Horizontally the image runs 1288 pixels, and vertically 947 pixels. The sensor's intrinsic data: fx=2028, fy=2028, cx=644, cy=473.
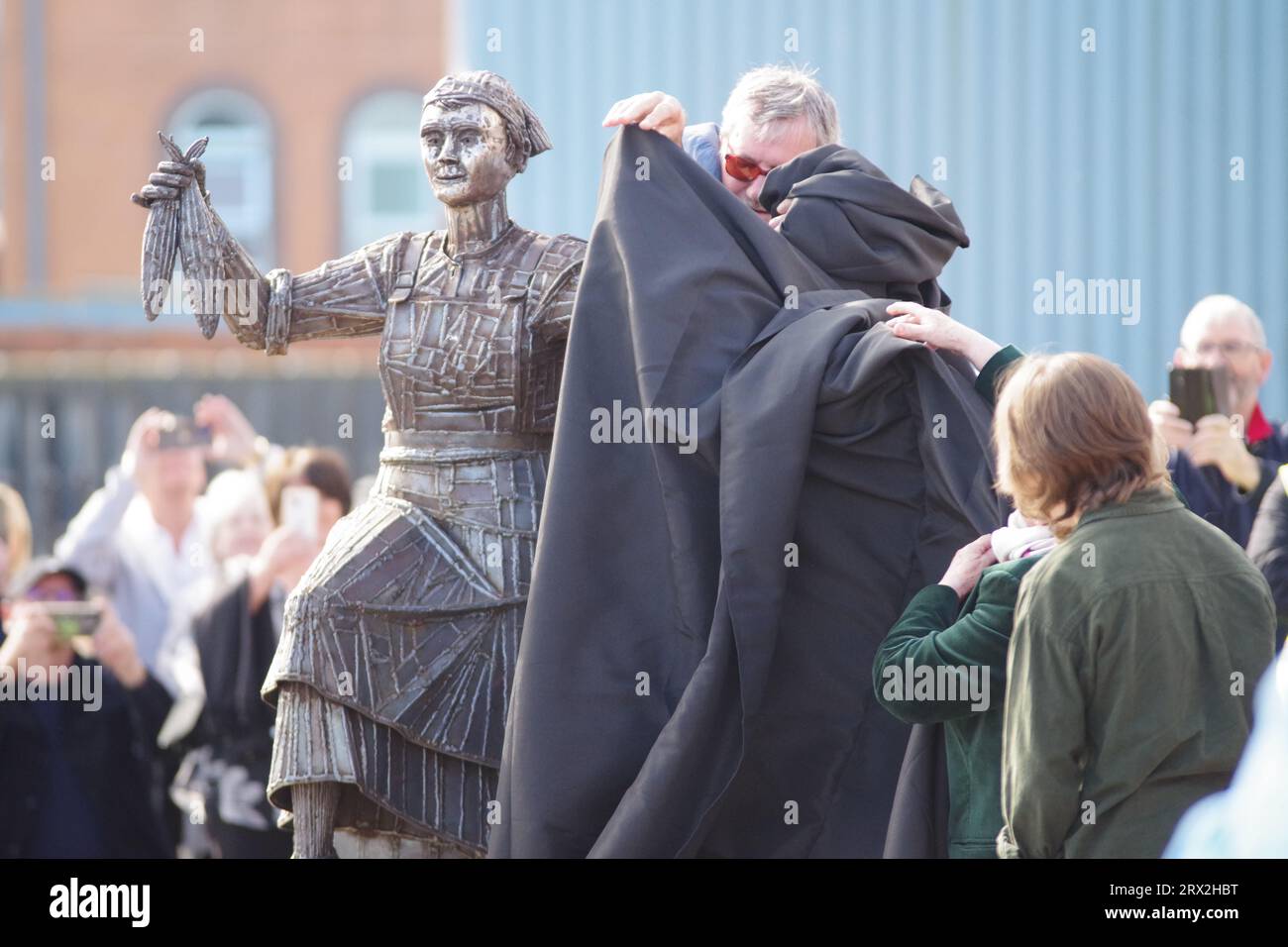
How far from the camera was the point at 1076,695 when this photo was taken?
3.07 m

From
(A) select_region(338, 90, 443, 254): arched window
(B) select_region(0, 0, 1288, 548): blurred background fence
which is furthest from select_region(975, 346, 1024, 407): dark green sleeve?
(A) select_region(338, 90, 443, 254): arched window

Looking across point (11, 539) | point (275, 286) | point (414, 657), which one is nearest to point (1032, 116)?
point (11, 539)

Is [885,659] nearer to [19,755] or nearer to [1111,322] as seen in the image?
[19,755]

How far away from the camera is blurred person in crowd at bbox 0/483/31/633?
19.9 feet

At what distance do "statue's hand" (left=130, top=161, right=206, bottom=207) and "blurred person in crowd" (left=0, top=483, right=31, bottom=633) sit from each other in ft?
7.37

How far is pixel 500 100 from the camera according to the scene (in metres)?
4.14

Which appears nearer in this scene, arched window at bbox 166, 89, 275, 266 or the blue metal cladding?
A: the blue metal cladding

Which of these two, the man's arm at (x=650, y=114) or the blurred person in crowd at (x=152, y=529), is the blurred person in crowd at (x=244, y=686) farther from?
the man's arm at (x=650, y=114)

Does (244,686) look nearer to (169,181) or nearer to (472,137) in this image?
(169,181)

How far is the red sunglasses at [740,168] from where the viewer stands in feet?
14.2

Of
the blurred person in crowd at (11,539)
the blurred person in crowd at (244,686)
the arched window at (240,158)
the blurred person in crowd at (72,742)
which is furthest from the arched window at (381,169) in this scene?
the blurred person in crowd at (72,742)

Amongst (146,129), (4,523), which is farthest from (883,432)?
(146,129)

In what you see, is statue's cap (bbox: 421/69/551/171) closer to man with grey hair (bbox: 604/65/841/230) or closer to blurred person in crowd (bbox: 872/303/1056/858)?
man with grey hair (bbox: 604/65/841/230)
